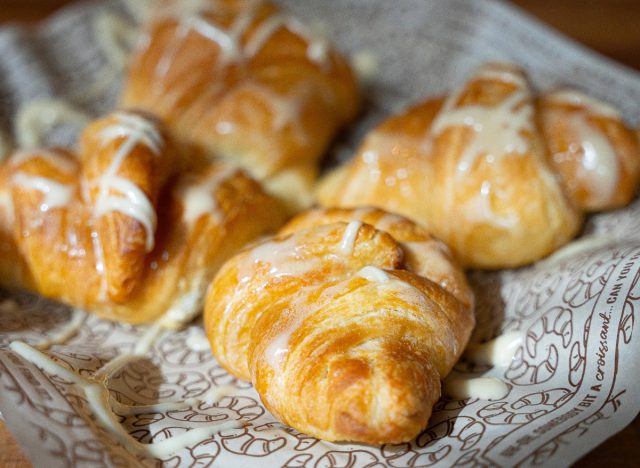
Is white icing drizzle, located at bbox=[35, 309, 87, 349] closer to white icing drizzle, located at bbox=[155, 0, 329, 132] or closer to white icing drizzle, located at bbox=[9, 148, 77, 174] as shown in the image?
white icing drizzle, located at bbox=[9, 148, 77, 174]

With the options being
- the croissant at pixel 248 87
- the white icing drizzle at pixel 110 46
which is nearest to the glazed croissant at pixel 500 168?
the croissant at pixel 248 87

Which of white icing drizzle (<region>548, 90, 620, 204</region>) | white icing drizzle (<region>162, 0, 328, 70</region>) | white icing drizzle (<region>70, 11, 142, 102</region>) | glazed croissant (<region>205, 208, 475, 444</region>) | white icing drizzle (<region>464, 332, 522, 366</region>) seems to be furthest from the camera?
white icing drizzle (<region>70, 11, 142, 102</region>)

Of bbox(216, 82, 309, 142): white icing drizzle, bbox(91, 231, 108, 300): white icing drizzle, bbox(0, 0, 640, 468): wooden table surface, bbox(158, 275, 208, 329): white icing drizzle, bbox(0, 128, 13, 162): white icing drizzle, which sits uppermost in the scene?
bbox(0, 0, 640, 468): wooden table surface

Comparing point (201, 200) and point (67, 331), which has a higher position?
point (201, 200)

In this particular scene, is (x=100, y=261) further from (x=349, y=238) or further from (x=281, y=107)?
(x=281, y=107)

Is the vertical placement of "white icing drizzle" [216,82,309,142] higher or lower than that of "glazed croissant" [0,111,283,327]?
higher

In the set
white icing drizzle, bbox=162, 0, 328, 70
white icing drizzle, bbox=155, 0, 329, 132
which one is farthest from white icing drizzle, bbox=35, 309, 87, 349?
white icing drizzle, bbox=162, 0, 328, 70

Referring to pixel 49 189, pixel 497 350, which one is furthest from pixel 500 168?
pixel 49 189
